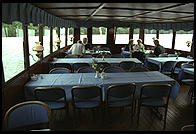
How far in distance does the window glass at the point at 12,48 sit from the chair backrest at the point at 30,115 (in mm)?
878

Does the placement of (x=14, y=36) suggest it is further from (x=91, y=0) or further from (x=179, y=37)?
(x=179, y=37)

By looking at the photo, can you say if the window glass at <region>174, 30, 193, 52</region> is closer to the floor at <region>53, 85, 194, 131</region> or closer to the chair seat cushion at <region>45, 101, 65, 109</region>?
the floor at <region>53, 85, 194, 131</region>

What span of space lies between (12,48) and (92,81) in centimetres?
164

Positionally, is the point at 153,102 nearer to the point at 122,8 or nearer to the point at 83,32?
the point at 122,8

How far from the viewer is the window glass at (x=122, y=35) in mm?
11099

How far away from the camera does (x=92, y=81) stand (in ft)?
10.1

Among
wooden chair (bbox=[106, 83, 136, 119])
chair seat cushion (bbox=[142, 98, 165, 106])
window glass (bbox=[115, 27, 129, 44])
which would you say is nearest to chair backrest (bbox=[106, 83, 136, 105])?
wooden chair (bbox=[106, 83, 136, 119])

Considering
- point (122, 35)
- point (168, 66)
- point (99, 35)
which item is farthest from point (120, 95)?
point (122, 35)

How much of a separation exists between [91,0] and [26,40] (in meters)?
1.76

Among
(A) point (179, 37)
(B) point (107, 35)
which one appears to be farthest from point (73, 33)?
(A) point (179, 37)

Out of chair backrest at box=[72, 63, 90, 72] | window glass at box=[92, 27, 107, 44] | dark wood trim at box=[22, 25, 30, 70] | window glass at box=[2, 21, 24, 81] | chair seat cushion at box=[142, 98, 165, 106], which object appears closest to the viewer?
window glass at box=[2, 21, 24, 81]

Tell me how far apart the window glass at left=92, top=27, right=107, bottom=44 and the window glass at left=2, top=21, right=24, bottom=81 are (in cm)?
766

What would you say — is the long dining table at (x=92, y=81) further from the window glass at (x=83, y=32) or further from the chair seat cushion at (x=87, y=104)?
the window glass at (x=83, y=32)

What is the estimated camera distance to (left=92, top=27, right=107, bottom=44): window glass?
1084cm
